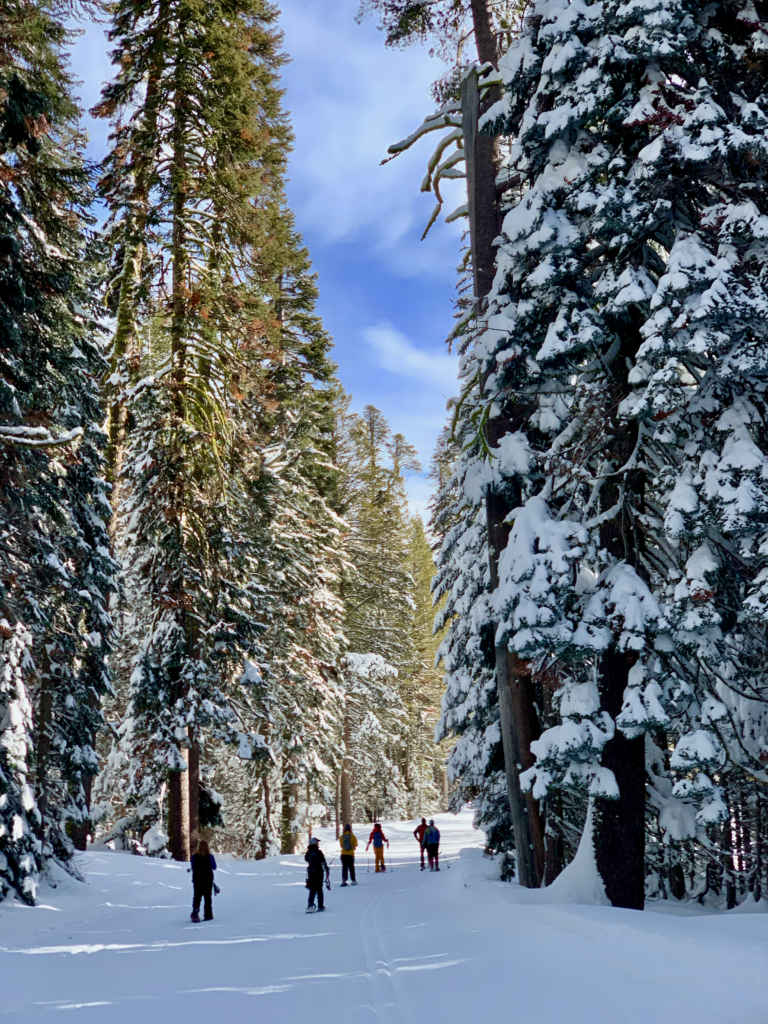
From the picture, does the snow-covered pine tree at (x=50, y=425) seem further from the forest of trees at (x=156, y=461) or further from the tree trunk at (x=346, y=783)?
the tree trunk at (x=346, y=783)

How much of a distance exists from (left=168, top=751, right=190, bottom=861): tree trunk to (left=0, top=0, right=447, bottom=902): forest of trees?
0.07 m

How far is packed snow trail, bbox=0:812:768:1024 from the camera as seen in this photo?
18.9 ft

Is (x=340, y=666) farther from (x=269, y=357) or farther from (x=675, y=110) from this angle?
(x=675, y=110)

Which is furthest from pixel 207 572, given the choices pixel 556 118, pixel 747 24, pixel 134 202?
pixel 747 24

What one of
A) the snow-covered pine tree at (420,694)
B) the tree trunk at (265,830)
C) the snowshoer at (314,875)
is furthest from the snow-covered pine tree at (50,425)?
the snow-covered pine tree at (420,694)

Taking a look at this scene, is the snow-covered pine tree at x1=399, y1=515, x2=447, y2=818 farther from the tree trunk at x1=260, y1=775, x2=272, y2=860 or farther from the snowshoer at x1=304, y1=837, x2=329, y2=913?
the snowshoer at x1=304, y1=837, x2=329, y2=913

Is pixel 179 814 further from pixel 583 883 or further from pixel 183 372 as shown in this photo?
pixel 583 883

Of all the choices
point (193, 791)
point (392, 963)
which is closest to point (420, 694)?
point (193, 791)

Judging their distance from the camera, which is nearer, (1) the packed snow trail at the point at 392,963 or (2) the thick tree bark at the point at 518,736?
(1) the packed snow trail at the point at 392,963

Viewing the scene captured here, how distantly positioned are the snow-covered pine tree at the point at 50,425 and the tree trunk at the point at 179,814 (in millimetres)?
2169

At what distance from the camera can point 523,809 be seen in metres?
11.1

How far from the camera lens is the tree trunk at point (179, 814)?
1822 centimetres

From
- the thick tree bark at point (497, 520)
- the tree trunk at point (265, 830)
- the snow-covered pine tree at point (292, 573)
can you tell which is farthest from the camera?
the tree trunk at point (265, 830)

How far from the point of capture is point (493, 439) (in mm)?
11695
